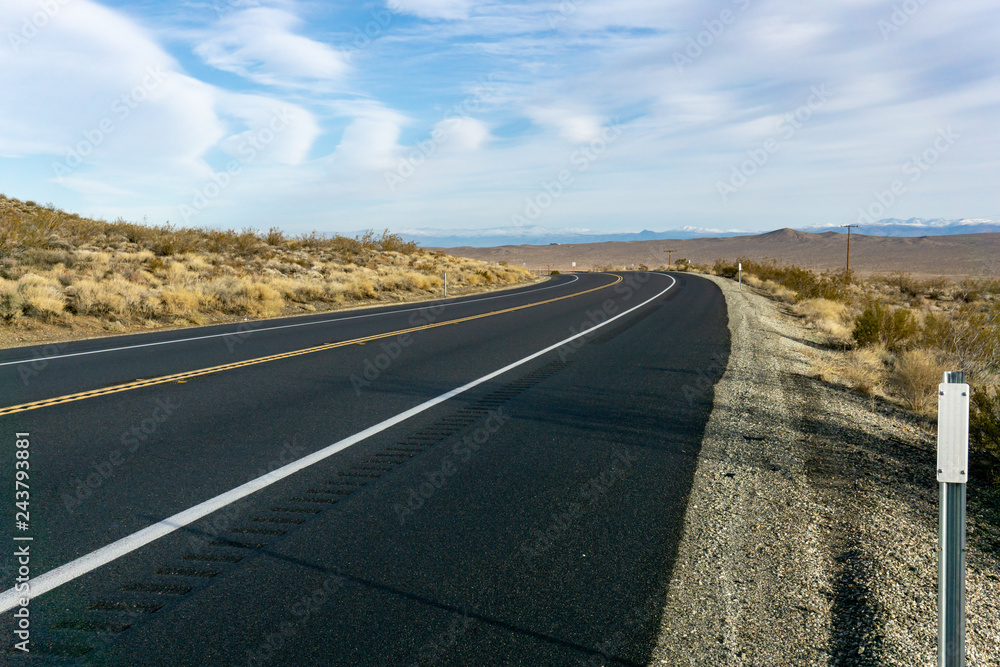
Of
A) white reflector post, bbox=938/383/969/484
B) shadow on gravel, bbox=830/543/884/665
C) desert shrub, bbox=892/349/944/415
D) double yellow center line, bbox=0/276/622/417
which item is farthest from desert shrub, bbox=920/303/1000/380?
double yellow center line, bbox=0/276/622/417

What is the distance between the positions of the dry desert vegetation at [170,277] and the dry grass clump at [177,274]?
0.14 feet

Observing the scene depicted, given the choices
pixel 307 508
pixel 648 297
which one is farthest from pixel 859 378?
pixel 648 297

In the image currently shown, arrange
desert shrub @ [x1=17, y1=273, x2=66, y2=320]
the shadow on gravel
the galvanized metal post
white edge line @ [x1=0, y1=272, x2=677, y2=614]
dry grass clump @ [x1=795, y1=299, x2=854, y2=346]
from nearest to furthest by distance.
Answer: the galvanized metal post
the shadow on gravel
white edge line @ [x1=0, y1=272, x2=677, y2=614]
desert shrub @ [x1=17, y1=273, x2=66, y2=320]
dry grass clump @ [x1=795, y1=299, x2=854, y2=346]

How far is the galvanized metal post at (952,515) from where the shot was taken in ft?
8.94

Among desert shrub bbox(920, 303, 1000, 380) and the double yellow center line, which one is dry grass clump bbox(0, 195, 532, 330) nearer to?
the double yellow center line

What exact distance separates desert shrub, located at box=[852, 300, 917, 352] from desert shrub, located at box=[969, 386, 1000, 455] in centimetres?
751

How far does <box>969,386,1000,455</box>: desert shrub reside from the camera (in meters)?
6.36

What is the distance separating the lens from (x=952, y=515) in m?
2.79

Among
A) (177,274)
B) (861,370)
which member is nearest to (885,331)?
(861,370)

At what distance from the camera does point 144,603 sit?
3436 millimetres

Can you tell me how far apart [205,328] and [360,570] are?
45.8 ft

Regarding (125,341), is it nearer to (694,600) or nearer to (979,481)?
(694,600)

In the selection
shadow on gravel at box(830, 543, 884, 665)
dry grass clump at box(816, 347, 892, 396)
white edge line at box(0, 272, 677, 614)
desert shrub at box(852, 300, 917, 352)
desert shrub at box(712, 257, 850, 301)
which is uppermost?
desert shrub at box(712, 257, 850, 301)

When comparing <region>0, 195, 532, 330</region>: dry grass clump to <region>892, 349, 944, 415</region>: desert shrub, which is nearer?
<region>892, 349, 944, 415</region>: desert shrub
